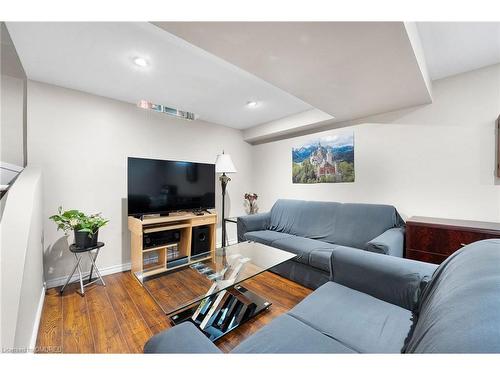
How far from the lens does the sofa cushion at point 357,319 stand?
92cm

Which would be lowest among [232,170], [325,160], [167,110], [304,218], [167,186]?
[304,218]

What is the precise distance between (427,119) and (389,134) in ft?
1.21

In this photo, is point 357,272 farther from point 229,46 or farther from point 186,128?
point 186,128

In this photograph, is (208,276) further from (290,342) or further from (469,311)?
(469,311)

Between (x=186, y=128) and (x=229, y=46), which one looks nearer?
(x=229, y=46)

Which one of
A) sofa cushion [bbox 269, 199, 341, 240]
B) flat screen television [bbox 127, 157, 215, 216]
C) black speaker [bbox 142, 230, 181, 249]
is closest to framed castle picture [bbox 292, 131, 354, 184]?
sofa cushion [bbox 269, 199, 341, 240]

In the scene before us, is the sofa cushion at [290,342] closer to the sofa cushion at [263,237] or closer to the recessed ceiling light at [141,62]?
the sofa cushion at [263,237]

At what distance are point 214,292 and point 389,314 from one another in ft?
3.38

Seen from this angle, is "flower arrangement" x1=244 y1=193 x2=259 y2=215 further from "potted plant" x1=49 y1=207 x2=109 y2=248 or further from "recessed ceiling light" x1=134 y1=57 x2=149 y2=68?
"recessed ceiling light" x1=134 y1=57 x2=149 y2=68

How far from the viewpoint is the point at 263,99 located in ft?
8.62

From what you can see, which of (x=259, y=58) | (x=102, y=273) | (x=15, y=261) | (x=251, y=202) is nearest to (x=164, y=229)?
(x=102, y=273)

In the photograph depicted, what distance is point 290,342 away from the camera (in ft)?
3.00

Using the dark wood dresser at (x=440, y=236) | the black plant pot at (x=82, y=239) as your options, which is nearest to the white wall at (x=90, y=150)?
the black plant pot at (x=82, y=239)

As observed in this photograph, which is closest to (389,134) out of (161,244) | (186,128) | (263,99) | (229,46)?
(263,99)
